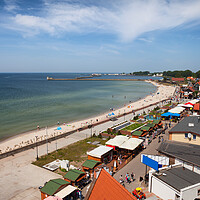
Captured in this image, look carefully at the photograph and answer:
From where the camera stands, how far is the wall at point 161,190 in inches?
377

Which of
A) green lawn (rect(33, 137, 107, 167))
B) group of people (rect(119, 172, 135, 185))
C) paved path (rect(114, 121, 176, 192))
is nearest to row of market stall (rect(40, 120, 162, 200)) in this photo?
paved path (rect(114, 121, 176, 192))

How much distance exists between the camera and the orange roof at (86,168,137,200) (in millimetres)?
7974

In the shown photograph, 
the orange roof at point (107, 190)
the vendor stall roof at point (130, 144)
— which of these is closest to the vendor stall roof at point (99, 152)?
the vendor stall roof at point (130, 144)

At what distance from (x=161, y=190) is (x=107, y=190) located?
12.4 feet

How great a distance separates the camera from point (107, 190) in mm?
8375

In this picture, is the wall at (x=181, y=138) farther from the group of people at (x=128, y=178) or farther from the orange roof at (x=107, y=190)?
the orange roof at (x=107, y=190)

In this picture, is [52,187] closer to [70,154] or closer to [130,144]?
[70,154]

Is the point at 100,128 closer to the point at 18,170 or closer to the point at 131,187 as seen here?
the point at 18,170

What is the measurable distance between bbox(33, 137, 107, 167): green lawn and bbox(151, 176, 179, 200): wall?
9460 mm

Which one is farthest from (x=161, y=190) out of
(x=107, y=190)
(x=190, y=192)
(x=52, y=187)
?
(x=52, y=187)

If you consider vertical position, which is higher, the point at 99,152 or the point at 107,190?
the point at 107,190

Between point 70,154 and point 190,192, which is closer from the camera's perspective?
point 190,192

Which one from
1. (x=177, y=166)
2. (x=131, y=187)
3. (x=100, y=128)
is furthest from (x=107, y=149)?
(x=100, y=128)

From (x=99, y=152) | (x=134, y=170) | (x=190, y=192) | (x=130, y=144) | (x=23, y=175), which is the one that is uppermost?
(x=190, y=192)
